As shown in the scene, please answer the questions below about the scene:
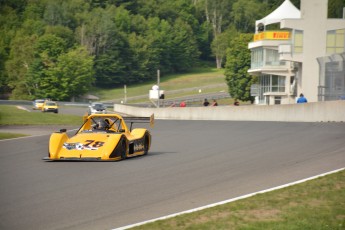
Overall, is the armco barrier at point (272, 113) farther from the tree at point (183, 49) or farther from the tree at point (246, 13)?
the tree at point (246, 13)

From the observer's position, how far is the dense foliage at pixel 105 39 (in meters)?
121

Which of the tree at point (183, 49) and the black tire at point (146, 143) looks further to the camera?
the tree at point (183, 49)

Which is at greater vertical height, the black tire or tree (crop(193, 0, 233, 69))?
tree (crop(193, 0, 233, 69))

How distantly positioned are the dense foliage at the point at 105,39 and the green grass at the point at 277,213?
10614 cm

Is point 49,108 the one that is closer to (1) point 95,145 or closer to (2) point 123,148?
(2) point 123,148

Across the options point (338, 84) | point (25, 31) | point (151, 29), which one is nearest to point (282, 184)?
point (338, 84)

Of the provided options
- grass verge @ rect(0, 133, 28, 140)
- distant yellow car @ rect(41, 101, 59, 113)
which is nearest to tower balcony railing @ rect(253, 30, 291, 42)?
distant yellow car @ rect(41, 101, 59, 113)

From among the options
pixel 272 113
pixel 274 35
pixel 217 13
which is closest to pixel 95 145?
pixel 272 113

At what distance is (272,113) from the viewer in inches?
1510

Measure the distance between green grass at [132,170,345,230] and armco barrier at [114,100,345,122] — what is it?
71.4 feet

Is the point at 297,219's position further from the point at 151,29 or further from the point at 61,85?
the point at 151,29

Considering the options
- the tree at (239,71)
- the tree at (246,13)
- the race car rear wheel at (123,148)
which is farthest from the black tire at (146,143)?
the tree at (246,13)

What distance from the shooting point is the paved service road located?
35.2ft

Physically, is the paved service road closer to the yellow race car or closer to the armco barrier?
the yellow race car
